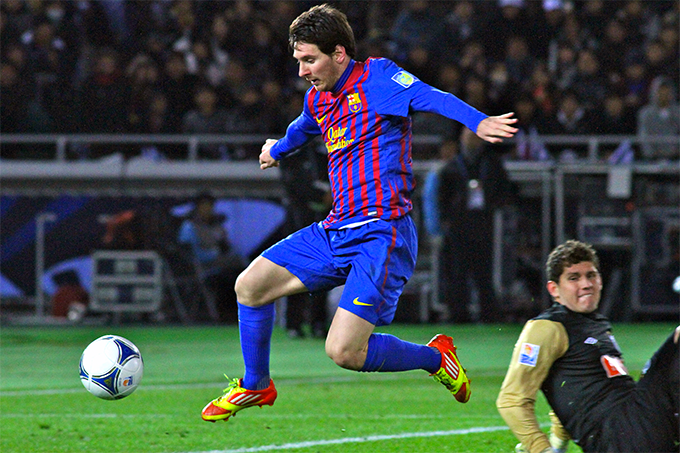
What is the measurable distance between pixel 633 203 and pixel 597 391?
8.79 metres

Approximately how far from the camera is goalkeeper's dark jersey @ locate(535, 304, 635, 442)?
12.1ft

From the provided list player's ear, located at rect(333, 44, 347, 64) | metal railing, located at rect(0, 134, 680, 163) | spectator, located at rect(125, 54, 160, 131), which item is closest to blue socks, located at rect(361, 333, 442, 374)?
player's ear, located at rect(333, 44, 347, 64)

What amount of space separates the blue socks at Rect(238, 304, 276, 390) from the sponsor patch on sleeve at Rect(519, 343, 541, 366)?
1.41 metres

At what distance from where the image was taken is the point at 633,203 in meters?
12.0

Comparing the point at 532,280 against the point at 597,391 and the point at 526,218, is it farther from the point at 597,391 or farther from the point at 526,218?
the point at 597,391

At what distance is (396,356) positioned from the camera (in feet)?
15.0

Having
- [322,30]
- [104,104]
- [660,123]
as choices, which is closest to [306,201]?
[104,104]

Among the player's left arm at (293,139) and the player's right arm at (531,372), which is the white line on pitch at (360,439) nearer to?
the player's right arm at (531,372)

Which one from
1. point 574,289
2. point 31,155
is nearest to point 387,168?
point 574,289

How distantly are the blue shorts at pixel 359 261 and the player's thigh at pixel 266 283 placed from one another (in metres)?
0.03

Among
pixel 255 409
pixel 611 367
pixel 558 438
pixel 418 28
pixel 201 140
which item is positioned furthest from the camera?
pixel 418 28

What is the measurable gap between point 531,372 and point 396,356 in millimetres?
947

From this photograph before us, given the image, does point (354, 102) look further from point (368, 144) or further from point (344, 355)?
point (344, 355)

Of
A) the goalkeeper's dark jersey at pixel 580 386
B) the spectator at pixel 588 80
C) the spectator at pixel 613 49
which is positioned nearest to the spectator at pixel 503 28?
the spectator at pixel 588 80
